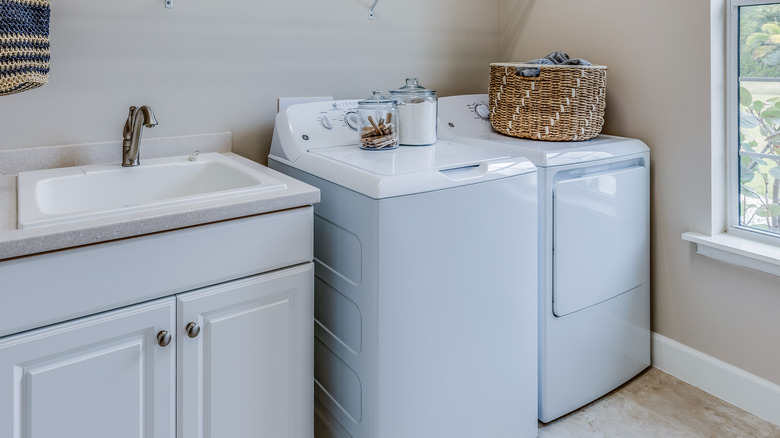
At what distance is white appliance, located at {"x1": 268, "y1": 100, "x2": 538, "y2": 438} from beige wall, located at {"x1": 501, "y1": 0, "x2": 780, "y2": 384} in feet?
2.46

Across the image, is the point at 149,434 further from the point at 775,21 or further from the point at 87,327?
the point at 775,21

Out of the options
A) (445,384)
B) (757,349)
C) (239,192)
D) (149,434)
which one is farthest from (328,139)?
(757,349)

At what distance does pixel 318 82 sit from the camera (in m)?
2.12

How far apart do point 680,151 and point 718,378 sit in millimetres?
870

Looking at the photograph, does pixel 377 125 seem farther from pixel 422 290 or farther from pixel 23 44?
pixel 23 44

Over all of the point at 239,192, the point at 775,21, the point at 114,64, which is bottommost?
the point at 239,192

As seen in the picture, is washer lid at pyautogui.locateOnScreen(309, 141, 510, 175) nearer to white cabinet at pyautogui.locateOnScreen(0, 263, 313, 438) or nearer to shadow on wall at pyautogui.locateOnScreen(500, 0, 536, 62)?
white cabinet at pyautogui.locateOnScreen(0, 263, 313, 438)

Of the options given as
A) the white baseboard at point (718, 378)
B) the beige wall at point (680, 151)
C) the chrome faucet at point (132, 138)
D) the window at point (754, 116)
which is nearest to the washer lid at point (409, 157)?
the chrome faucet at point (132, 138)

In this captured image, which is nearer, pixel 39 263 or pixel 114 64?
pixel 39 263

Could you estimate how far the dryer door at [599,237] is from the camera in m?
1.82

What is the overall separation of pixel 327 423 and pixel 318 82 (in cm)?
127

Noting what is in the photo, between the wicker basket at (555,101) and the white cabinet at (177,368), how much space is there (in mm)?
1079

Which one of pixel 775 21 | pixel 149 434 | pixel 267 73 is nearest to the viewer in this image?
pixel 149 434

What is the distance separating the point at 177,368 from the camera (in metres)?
1.29
